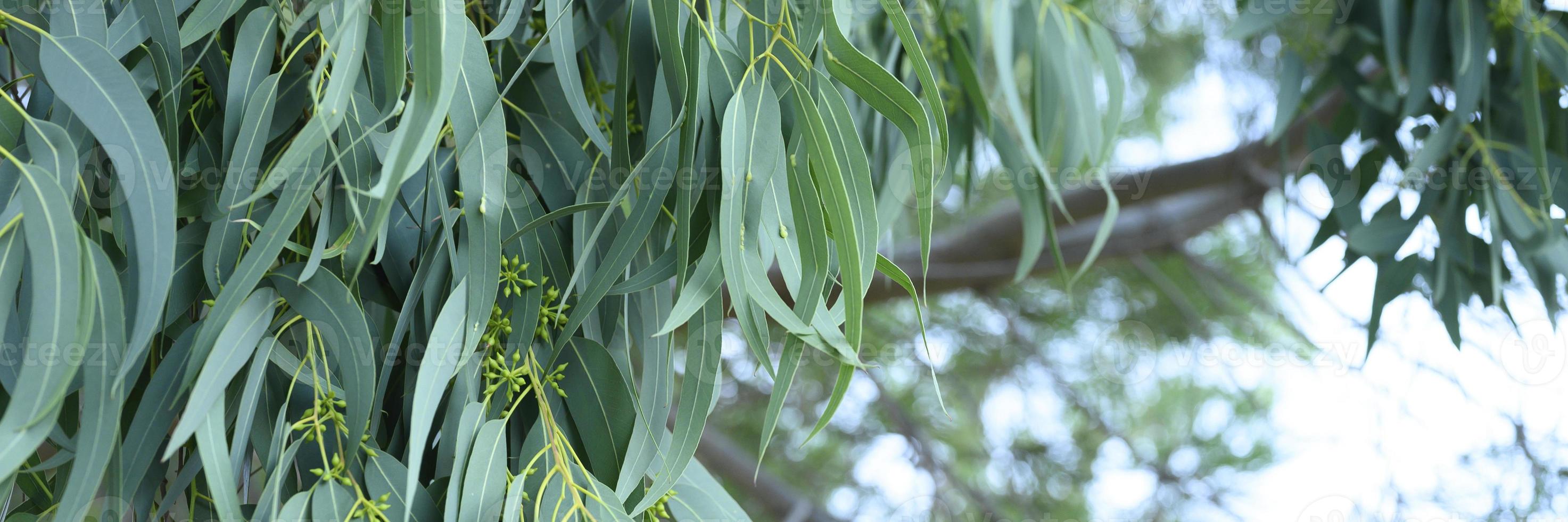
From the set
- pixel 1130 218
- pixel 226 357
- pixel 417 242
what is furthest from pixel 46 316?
pixel 1130 218

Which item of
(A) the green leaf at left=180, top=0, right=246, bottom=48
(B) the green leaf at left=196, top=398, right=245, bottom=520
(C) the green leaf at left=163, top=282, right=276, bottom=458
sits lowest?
(B) the green leaf at left=196, top=398, right=245, bottom=520

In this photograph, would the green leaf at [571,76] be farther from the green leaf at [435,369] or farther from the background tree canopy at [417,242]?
the green leaf at [435,369]

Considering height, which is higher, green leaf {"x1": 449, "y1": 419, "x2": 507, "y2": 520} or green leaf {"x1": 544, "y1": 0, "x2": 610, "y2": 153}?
green leaf {"x1": 544, "y1": 0, "x2": 610, "y2": 153}

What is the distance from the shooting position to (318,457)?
1.52 feet

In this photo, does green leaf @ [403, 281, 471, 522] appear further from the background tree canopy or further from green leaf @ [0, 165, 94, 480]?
green leaf @ [0, 165, 94, 480]

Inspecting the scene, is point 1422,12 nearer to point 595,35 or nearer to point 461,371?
point 595,35

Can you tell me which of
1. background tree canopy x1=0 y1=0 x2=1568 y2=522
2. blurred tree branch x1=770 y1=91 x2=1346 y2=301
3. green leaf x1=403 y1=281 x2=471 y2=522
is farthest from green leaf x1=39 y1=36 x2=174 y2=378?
blurred tree branch x1=770 y1=91 x2=1346 y2=301

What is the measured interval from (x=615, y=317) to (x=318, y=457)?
0.16 meters

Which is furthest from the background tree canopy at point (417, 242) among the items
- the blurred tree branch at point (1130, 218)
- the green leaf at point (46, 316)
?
the blurred tree branch at point (1130, 218)

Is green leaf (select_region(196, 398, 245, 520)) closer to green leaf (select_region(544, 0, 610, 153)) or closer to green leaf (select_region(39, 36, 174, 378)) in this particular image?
green leaf (select_region(39, 36, 174, 378))

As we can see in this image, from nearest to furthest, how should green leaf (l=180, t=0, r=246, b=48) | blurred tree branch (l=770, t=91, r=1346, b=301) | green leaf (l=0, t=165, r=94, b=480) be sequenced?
green leaf (l=0, t=165, r=94, b=480) → green leaf (l=180, t=0, r=246, b=48) → blurred tree branch (l=770, t=91, r=1346, b=301)

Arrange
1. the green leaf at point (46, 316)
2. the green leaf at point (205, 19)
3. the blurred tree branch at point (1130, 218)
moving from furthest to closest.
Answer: the blurred tree branch at point (1130, 218), the green leaf at point (205, 19), the green leaf at point (46, 316)

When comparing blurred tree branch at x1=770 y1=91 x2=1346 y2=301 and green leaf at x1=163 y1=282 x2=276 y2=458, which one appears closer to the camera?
green leaf at x1=163 y1=282 x2=276 y2=458

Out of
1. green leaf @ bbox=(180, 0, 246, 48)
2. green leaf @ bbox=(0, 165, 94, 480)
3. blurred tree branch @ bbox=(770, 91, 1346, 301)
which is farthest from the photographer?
blurred tree branch @ bbox=(770, 91, 1346, 301)
